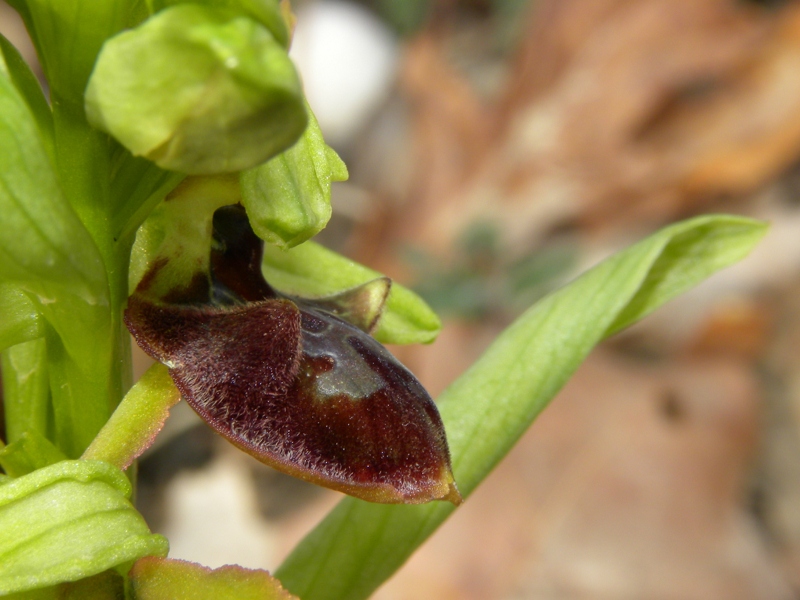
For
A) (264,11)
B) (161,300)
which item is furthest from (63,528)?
(264,11)

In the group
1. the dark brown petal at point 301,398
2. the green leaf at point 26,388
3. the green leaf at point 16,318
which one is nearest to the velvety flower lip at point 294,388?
the dark brown petal at point 301,398

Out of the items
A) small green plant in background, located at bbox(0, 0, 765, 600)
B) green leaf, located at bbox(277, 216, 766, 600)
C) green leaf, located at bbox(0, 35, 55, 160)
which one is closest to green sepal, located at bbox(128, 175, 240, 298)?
small green plant in background, located at bbox(0, 0, 765, 600)

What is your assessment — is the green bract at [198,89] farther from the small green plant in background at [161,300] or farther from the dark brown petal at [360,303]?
the dark brown petal at [360,303]

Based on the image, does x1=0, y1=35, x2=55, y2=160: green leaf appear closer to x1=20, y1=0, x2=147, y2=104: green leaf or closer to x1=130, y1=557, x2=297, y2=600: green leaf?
x1=20, y1=0, x2=147, y2=104: green leaf

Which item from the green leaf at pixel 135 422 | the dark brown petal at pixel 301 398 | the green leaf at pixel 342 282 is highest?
the dark brown petal at pixel 301 398

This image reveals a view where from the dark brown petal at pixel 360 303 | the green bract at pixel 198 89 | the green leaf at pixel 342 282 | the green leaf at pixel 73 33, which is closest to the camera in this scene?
the green bract at pixel 198 89

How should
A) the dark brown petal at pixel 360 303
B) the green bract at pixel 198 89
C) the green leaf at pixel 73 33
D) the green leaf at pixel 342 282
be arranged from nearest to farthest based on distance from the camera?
the green bract at pixel 198 89
the green leaf at pixel 73 33
the dark brown petal at pixel 360 303
the green leaf at pixel 342 282

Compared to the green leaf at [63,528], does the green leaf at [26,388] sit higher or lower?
lower

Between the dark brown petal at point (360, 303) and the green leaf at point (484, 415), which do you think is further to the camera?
the green leaf at point (484, 415)
